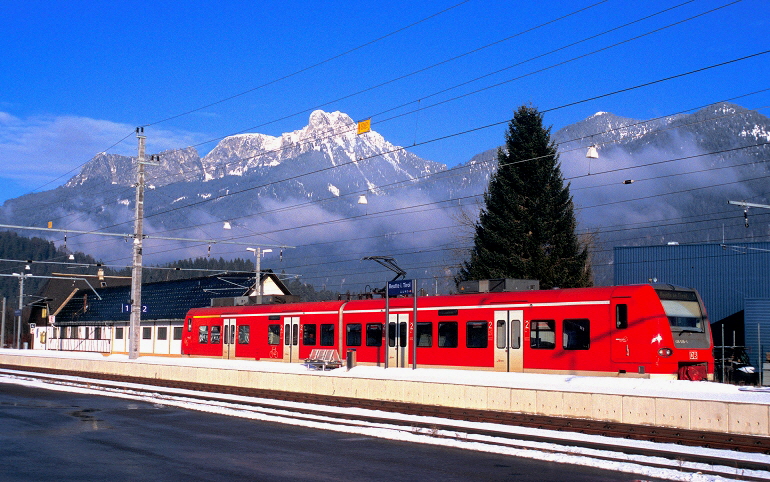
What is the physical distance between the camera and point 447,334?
28734 millimetres

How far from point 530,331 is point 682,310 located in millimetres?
4750

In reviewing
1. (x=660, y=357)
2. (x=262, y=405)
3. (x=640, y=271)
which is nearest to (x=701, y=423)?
(x=660, y=357)

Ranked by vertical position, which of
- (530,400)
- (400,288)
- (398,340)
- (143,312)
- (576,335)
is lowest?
(530,400)

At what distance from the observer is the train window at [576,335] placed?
78.9 ft

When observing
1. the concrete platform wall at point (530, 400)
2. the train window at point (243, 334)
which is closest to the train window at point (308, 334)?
the train window at point (243, 334)

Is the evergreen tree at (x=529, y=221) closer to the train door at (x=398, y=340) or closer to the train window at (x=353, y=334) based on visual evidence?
the train window at (x=353, y=334)

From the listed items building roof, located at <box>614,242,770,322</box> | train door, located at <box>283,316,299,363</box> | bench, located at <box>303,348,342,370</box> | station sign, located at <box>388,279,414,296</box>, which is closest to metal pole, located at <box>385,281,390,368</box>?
station sign, located at <box>388,279,414,296</box>

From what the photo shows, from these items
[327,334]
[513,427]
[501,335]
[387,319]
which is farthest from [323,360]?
[513,427]

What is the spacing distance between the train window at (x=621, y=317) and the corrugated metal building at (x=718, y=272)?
961 inches

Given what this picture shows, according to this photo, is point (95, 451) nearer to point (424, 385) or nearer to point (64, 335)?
point (424, 385)

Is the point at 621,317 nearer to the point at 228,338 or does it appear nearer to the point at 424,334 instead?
the point at 424,334

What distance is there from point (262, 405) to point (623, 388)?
33.4 ft

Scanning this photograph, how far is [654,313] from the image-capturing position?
2277 centimetres

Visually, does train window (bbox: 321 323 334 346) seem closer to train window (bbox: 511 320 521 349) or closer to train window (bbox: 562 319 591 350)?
train window (bbox: 511 320 521 349)
